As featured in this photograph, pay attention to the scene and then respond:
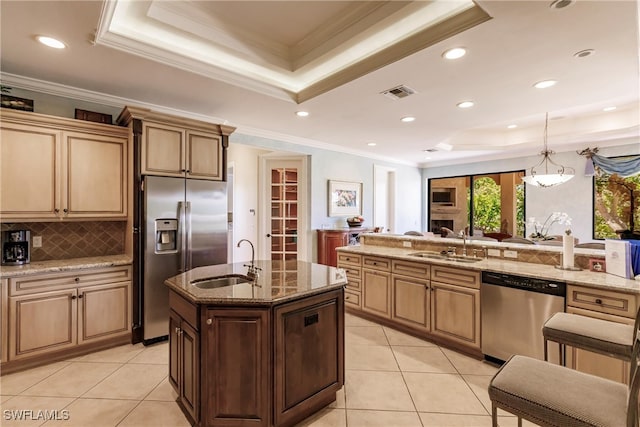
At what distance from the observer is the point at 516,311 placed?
2586 millimetres

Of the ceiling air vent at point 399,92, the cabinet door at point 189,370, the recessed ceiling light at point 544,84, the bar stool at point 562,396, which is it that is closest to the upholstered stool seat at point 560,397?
the bar stool at point 562,396

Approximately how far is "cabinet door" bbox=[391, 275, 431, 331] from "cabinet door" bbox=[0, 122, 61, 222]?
11.8 ft

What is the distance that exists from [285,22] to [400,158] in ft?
17.8

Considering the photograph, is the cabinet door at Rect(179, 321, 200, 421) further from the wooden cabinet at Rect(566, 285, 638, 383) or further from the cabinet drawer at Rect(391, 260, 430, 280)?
the wooden cabinet at Rect(566, 285, 638, 383)

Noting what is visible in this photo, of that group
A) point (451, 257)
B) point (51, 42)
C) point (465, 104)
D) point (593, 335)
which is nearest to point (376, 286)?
point (451, 257)

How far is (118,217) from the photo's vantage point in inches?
126

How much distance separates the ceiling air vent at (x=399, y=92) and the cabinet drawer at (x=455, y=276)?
1.89 m

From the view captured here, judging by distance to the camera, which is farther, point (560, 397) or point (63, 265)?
Answer: point (63, 265)

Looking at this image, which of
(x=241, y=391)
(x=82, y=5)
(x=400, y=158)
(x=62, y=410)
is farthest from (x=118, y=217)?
(x=400, y=158)

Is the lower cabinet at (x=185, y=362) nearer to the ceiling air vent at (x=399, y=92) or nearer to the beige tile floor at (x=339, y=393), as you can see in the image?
the beige tile floor at (x=339, y=393)

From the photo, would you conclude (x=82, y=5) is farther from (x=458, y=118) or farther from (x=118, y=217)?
(x=458, y=118)

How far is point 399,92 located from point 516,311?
7.93 feet

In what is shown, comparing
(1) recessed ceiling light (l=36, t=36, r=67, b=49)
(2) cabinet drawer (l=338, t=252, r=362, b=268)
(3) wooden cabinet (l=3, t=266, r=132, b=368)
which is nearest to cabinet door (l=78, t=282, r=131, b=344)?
(3) wooden cabinet (l=3, t=266, r=132, b=368)

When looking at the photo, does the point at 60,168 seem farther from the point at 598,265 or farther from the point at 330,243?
the point at 598,265
